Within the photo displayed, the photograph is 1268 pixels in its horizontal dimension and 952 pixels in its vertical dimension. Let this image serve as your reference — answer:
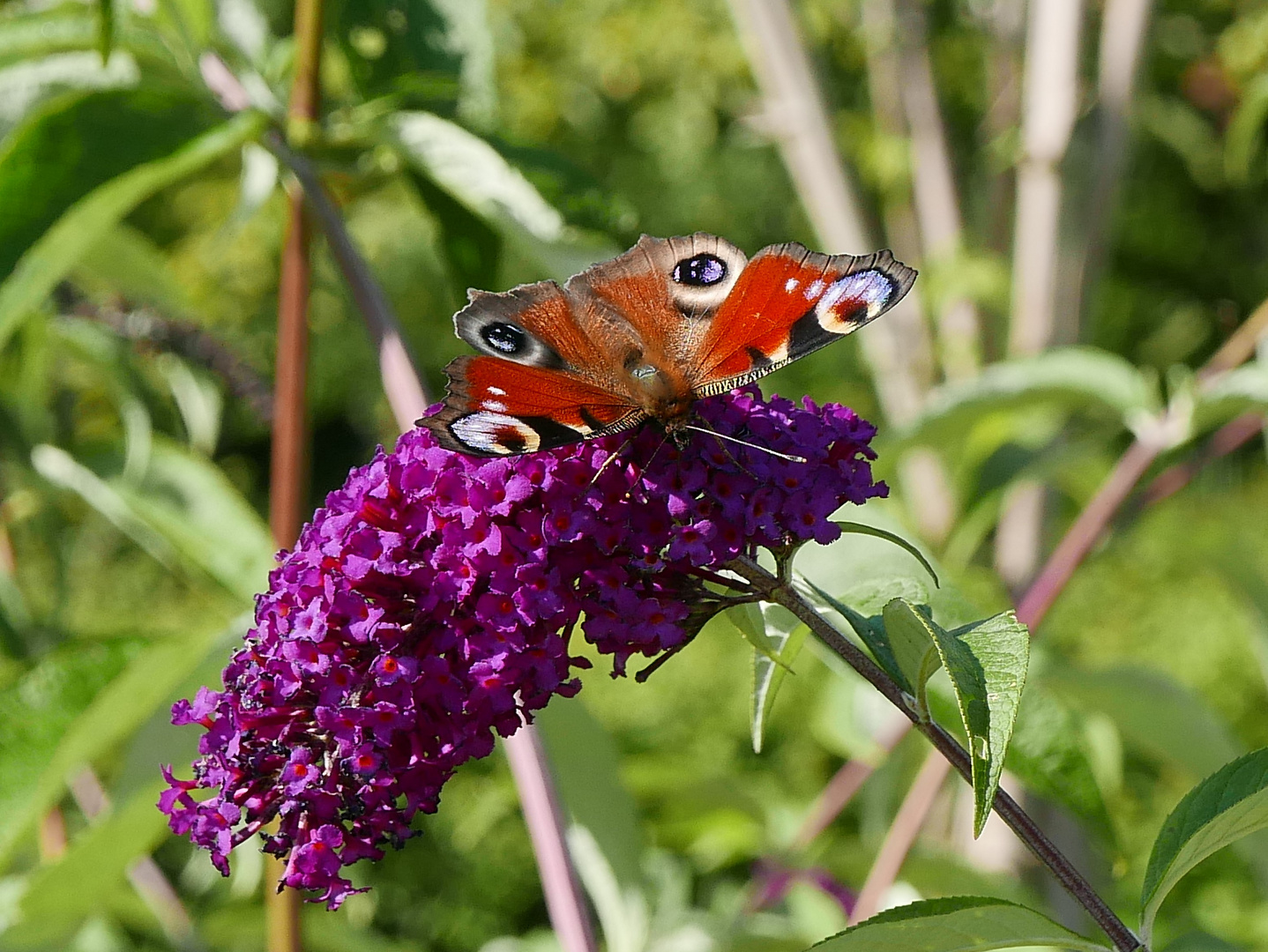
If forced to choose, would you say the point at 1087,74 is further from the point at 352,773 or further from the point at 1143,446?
the point at 352,773

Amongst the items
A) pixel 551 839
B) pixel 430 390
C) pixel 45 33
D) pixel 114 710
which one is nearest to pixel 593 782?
pixel 551 839

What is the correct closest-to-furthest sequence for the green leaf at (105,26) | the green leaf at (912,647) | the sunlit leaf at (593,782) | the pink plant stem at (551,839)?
1. the green leaf at (912,647)
2. the green leaf at (105,26)
3. the pink plant stem at (551,839)
4. the sunlit leaf at (593,782)

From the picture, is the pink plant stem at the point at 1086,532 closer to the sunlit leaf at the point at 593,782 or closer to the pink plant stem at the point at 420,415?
the sunlit leaf at the point at 593,782

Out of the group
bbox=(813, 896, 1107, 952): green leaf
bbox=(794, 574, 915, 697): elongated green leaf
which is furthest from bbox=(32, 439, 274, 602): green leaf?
bbox=(813, 896, 1107, 952): green leaf

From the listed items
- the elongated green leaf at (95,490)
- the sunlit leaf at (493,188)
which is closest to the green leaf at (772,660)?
the sunlit leaf at (493,188)

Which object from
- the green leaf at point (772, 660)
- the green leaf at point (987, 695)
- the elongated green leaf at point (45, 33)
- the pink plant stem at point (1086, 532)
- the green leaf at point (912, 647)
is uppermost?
the elongated green leaf at point (45, 33)

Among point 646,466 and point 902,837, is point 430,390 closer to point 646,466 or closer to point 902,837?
point 902,837

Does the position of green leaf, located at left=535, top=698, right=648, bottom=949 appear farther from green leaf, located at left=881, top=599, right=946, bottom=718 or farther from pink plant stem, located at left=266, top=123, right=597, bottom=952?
green leaf, located at left=881, top=599, right=946, bottom=718
